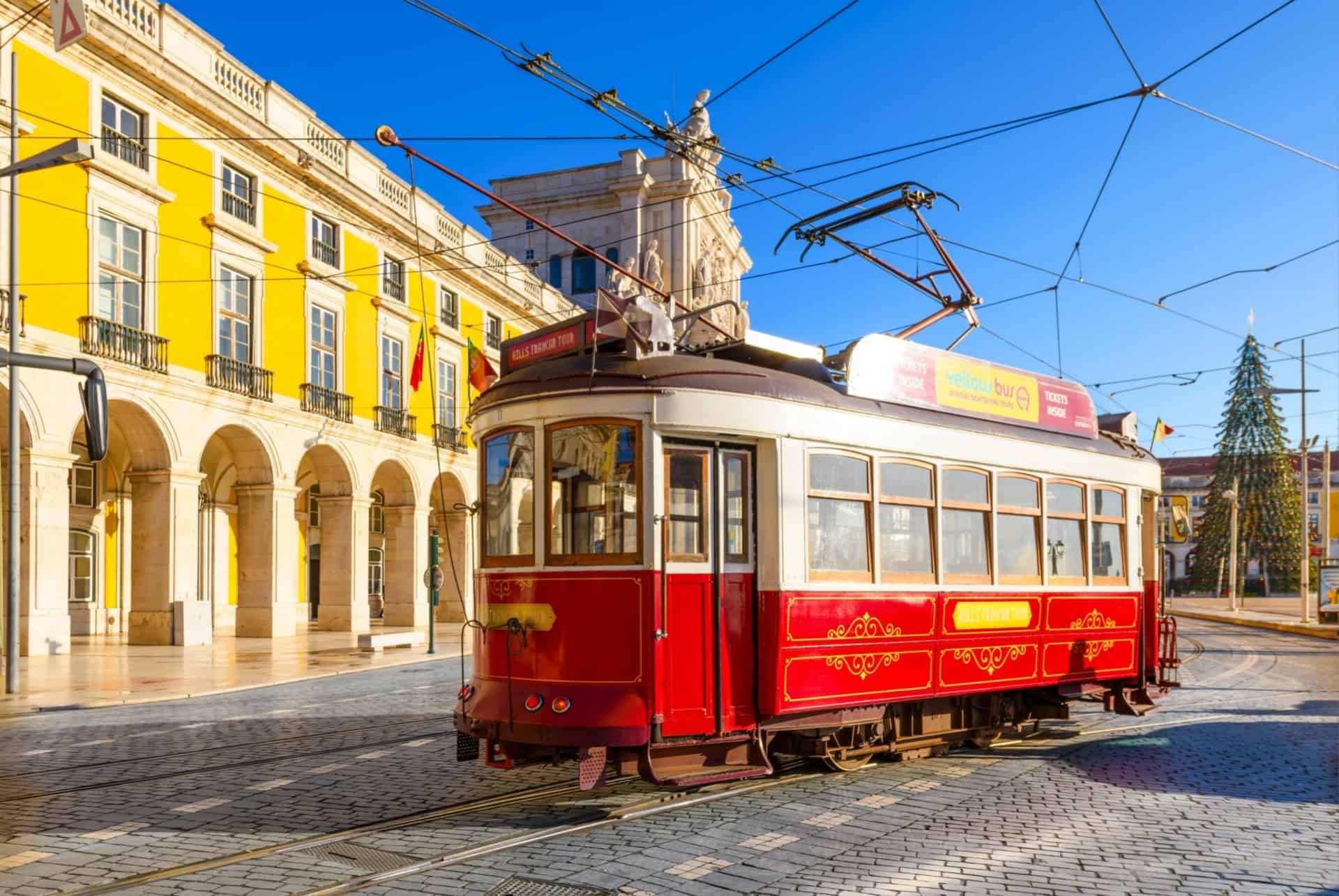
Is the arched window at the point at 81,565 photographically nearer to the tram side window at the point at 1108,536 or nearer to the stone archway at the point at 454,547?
the stone archway at the point at 454,547

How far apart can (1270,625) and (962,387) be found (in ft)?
103

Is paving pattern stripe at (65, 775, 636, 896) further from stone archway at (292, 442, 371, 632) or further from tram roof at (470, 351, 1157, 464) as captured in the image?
stone archway at (292, 442, 371, 632)

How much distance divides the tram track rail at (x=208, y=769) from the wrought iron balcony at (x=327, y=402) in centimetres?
1931

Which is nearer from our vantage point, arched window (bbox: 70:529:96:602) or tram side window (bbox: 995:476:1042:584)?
tram side window (bbox: 995:476:1042:584)

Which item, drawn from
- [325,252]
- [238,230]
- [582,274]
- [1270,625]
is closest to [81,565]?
[238,230]

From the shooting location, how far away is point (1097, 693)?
11625 millimetres

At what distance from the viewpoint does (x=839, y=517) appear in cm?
879

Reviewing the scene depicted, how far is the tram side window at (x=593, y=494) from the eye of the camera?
7898 mm

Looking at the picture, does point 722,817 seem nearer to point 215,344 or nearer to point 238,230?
point 215,344

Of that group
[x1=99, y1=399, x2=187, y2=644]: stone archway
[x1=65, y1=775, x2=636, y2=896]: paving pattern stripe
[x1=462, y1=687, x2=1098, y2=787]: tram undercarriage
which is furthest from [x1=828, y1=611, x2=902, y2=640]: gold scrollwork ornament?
[x1=99, y1=399, x2=187, y2=644]: stone archway

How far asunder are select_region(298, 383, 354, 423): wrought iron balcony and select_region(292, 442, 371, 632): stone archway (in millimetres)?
1104

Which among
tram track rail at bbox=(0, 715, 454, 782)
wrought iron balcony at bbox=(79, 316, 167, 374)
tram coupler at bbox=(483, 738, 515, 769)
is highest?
wrought iron balcony at bbox=(79, 316, 167, 374)

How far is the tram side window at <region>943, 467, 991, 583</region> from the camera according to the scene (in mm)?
9641

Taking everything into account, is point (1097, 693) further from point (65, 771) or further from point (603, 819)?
point (65, 771)
